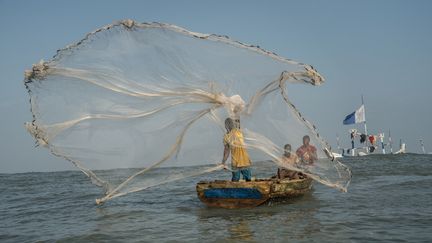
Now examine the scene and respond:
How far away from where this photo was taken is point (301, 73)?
315 inches

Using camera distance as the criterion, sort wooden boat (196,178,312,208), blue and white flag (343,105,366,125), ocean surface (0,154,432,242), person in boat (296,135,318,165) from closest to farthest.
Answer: ocean surface (0,154,432,242) < person in boat (296,135,318,165) < wooden boat (196,178,312,208) < blue and white flag (343,105,366,125)

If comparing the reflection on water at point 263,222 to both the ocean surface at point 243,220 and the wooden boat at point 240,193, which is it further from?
the wooden boat at point 240,193

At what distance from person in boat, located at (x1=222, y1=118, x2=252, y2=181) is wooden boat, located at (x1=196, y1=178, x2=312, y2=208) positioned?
40 cm

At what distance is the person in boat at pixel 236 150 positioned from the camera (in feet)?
27.7

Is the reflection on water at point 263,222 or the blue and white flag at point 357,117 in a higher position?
the blue and white flag at point 357,117

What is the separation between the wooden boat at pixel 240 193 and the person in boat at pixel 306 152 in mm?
1190

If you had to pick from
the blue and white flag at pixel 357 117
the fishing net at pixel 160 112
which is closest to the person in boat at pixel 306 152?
the fishing net at pixel 160 112

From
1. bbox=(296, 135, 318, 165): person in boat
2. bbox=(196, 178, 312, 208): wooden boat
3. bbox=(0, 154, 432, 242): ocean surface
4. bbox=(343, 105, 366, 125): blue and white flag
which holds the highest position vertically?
bbox=(343, 105, 366, 125): blue and white flag

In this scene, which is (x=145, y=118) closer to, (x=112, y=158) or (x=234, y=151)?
(x=112, y=158)

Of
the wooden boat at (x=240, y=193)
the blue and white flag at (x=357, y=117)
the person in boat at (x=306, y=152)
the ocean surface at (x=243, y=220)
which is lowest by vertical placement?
the ocean surface at (x=243, y=220)

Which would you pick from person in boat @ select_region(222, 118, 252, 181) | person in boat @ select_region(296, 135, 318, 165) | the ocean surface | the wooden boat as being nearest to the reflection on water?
the ocean surface

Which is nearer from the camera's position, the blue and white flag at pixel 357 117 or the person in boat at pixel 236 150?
the person in boat at pixel 236 150

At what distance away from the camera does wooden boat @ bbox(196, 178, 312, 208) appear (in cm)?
922

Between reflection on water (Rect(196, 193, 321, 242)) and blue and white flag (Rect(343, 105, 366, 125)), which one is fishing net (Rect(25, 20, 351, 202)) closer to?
reflection on water (Rect(196, 193, 321, 242))
